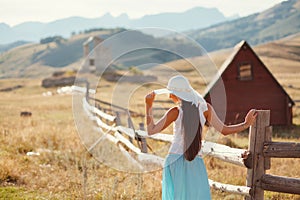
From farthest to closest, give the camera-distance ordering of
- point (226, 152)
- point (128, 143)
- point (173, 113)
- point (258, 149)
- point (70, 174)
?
point (128, 143), point (70, 174), point (226, 152), point (258, 149), point (173, 113)

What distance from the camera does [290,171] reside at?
7902 mm

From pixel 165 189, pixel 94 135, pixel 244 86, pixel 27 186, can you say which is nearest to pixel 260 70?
pixel 244 86

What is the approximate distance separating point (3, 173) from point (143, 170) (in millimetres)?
2398

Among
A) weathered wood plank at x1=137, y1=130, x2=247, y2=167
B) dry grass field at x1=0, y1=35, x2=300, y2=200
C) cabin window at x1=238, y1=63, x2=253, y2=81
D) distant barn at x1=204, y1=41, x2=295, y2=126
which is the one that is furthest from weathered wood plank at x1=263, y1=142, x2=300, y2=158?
cabin window at x1=238, y1=63, x2=253, y2=81

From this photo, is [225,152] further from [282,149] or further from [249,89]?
[249,89]

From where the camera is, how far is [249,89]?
17.1m

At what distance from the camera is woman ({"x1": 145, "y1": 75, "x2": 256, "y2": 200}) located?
3.96 meters

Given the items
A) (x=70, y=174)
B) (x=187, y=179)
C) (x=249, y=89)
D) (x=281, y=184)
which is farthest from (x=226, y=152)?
(x=249, y=89)

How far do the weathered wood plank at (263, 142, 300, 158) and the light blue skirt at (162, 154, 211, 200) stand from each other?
0.93m

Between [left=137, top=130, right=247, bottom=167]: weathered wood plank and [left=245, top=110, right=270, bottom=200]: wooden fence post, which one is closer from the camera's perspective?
[left=245, top=110, right=270, bottom=200]: wooden fence post

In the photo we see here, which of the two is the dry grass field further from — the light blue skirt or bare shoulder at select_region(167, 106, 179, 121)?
bare shoulder at select_region(167, 106, 179, 121)

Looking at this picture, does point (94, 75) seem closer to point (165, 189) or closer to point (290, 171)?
point (290, 171)

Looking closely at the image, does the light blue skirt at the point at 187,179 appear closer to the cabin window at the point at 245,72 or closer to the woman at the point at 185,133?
the woman at the point at 185,133

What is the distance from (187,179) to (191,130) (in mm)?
538
